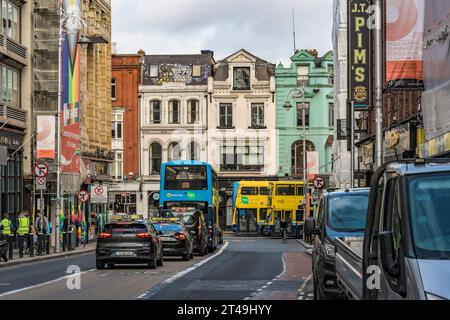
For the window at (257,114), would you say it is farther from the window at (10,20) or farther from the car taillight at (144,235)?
the car taillight at (144,235)

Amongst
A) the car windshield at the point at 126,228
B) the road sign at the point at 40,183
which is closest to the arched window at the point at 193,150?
the road sign at the point at 40,183

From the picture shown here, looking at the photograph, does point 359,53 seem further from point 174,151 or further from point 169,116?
point 169,116

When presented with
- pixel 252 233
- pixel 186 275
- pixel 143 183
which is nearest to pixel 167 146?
pixel 143 183

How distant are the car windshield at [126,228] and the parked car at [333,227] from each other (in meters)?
13.0

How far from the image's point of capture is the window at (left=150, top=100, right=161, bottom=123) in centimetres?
8638

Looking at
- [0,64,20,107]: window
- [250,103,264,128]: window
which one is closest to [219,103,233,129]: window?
[250,103,264,128]: window

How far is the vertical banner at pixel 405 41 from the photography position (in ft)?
104

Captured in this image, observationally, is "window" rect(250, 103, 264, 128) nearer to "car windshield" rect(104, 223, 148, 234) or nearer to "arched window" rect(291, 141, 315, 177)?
"arched window" rect(291, 141, 315, 177)

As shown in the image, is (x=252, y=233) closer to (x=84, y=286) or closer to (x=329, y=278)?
(x=84, y=286)

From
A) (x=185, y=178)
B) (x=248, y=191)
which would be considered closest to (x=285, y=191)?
(x=248, y=191)

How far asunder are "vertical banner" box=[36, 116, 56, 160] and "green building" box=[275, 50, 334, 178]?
1599 inches

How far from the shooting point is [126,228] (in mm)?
28688

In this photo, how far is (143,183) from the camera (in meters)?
84.9

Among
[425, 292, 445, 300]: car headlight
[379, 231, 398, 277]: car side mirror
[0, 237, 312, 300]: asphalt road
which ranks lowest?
[0, 237, 312, 300]: asphalt road
